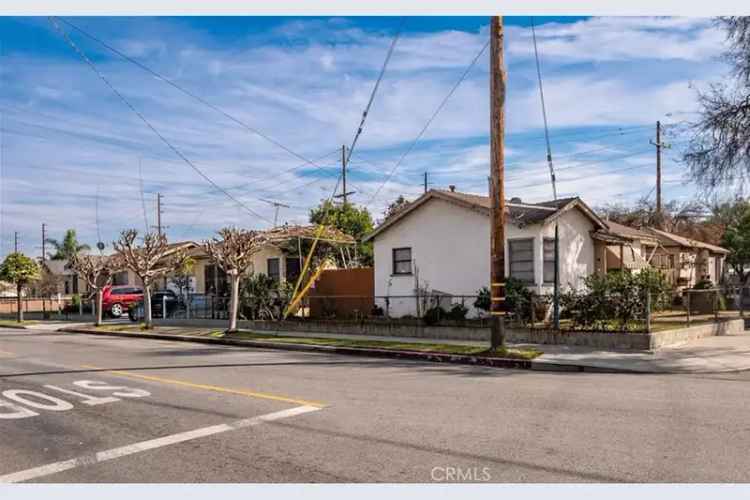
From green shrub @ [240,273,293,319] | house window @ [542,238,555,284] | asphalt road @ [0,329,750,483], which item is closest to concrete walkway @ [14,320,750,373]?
asphalt road @ [0,329,750,483]

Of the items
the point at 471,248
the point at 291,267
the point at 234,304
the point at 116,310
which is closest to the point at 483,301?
the point at 471,248

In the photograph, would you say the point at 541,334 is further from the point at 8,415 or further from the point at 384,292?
the point at 8,415

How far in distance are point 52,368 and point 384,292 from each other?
12641 millimetres

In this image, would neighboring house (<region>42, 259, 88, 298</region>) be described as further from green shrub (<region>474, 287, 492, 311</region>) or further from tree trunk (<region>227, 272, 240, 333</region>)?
green shrub (<region>474, 287, 492, 311</region>)

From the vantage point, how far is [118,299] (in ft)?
116

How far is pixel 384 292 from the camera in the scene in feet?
79.2

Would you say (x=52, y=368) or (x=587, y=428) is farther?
(x=52, y=368)

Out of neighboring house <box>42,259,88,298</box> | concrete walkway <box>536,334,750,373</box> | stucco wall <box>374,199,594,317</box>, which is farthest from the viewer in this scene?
neighboring house <box>42,259,88,298</box>

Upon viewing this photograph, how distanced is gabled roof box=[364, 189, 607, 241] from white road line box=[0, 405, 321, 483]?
1381cm

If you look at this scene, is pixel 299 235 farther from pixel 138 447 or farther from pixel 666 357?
pixel 138 447

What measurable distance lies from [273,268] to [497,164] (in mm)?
17781

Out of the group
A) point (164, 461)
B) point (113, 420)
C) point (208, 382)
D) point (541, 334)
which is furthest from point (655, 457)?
point (541, 334)

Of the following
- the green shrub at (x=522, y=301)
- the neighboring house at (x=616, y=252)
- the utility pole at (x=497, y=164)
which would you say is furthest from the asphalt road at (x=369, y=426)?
the neighboring house at (x=616, y=252)

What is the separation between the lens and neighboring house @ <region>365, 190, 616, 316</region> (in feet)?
69.0
